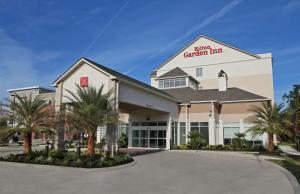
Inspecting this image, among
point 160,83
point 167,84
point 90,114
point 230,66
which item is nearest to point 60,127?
point 90,114

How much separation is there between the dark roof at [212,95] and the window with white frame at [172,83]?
167 cm

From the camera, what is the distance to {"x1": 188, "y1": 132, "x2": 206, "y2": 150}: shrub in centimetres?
3200

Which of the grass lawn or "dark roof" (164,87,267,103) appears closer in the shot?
the grass lawn

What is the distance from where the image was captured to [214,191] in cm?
1012

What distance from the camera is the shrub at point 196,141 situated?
32.0 m

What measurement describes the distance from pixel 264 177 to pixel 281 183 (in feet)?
5.51

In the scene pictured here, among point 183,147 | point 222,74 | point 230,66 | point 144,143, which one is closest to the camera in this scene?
point 183,147

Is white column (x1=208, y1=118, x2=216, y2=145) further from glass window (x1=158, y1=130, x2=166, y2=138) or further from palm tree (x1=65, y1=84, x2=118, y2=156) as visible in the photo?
palm tree (x1=65, y1=84, x2=118, y2=156)

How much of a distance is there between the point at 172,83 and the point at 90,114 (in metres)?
26.8

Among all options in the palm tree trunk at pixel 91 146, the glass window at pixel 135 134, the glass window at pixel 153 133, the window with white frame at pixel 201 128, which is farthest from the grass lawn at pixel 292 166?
the glass window at pixel 135 134

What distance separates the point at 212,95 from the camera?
38.1 metres

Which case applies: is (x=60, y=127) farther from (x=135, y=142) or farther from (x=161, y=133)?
→ (x=135, y=142)

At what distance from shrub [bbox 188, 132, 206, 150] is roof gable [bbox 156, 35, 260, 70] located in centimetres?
1754

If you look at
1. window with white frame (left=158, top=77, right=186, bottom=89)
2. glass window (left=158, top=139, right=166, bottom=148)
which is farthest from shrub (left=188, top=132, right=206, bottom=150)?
window with white frame (left=158, top=77, right=186, bottom=89)
